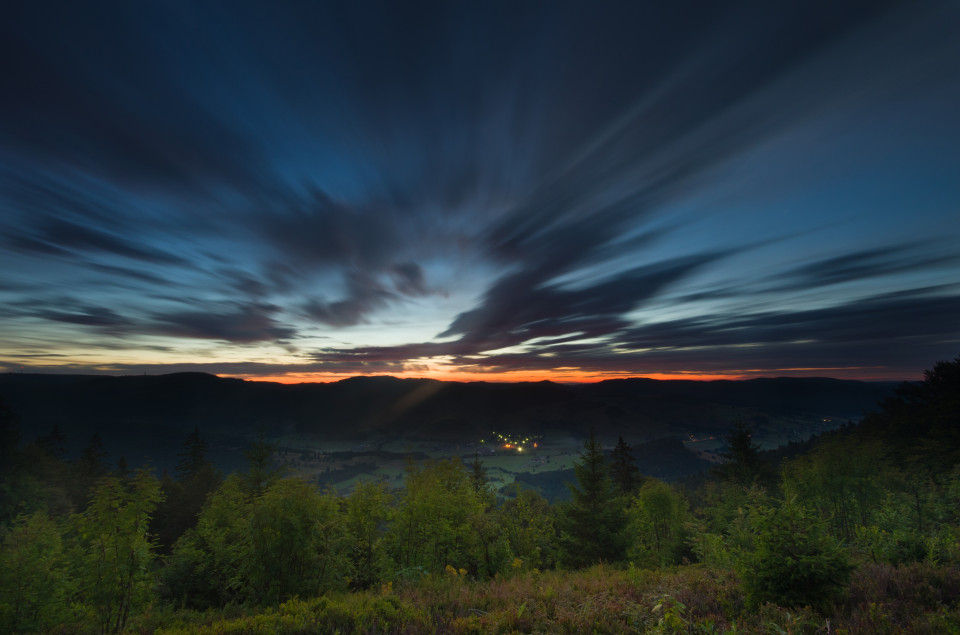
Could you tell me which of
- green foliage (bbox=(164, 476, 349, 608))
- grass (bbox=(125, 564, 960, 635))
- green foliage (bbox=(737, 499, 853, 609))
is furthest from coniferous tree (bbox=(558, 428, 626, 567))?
green foliage (bbox=(737, 499, 853, 609))

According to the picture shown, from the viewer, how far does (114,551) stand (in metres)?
14.1

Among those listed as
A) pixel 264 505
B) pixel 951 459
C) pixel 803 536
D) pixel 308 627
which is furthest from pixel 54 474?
pixel 951 459

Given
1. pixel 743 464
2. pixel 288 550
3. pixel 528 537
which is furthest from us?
pixel 743 464

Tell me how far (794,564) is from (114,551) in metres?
23.3

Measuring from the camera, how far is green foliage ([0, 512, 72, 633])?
568 inches

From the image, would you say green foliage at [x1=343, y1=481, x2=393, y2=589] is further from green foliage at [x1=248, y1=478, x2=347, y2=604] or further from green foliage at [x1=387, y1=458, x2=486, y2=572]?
green foliage at [x1=248, y1=478, x2=347, y2=604]

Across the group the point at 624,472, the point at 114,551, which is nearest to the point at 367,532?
the point at 114,551

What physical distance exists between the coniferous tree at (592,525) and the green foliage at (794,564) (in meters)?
22.1

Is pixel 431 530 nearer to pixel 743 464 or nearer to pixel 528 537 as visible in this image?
pixel 528 537

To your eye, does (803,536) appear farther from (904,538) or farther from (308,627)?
(308,627)

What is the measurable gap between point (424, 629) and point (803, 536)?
8.53 metres

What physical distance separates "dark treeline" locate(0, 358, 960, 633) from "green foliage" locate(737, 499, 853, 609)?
31mm

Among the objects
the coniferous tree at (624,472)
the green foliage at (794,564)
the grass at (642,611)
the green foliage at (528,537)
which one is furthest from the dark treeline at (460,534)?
the coniferous tree at (624,472)

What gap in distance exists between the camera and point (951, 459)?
84.0ft
